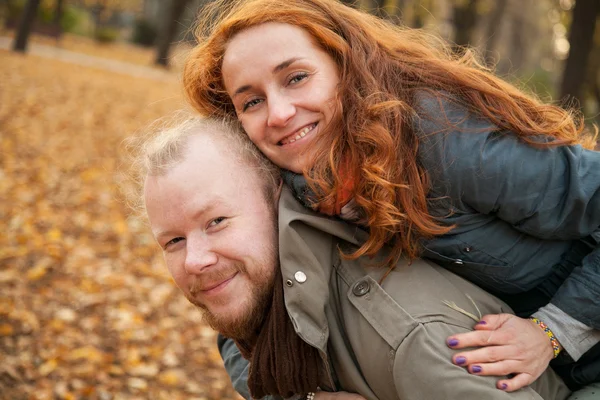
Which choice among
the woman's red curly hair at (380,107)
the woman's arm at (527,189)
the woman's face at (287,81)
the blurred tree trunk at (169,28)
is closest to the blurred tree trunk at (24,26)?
the blurred tree trunk at (169,28)

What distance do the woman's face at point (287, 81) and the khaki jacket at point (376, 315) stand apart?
19 centimetres

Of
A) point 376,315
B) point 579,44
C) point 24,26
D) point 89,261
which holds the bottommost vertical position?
point 24,26

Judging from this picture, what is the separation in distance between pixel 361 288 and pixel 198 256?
527mm

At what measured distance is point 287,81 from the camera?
210 cm

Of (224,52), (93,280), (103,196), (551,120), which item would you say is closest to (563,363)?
(551,120)

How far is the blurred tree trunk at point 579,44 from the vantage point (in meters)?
7.74

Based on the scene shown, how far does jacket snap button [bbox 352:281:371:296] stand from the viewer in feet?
6.19

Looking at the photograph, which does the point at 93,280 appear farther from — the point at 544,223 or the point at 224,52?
the point at 544,223

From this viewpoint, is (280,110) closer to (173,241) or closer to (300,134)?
(300,134)

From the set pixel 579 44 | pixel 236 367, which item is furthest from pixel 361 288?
pixel 579 44

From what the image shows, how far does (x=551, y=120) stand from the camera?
2146mm

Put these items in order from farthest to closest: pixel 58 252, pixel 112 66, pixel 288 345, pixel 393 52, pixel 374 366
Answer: pixel 112 66 → pixel 58 252 → pixel 393 52 → pixel 288 345 → pixel 374 366

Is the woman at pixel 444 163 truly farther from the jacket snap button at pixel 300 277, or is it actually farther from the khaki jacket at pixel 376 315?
the jacket snap button at pixel 300 277

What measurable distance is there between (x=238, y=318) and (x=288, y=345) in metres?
0.19
